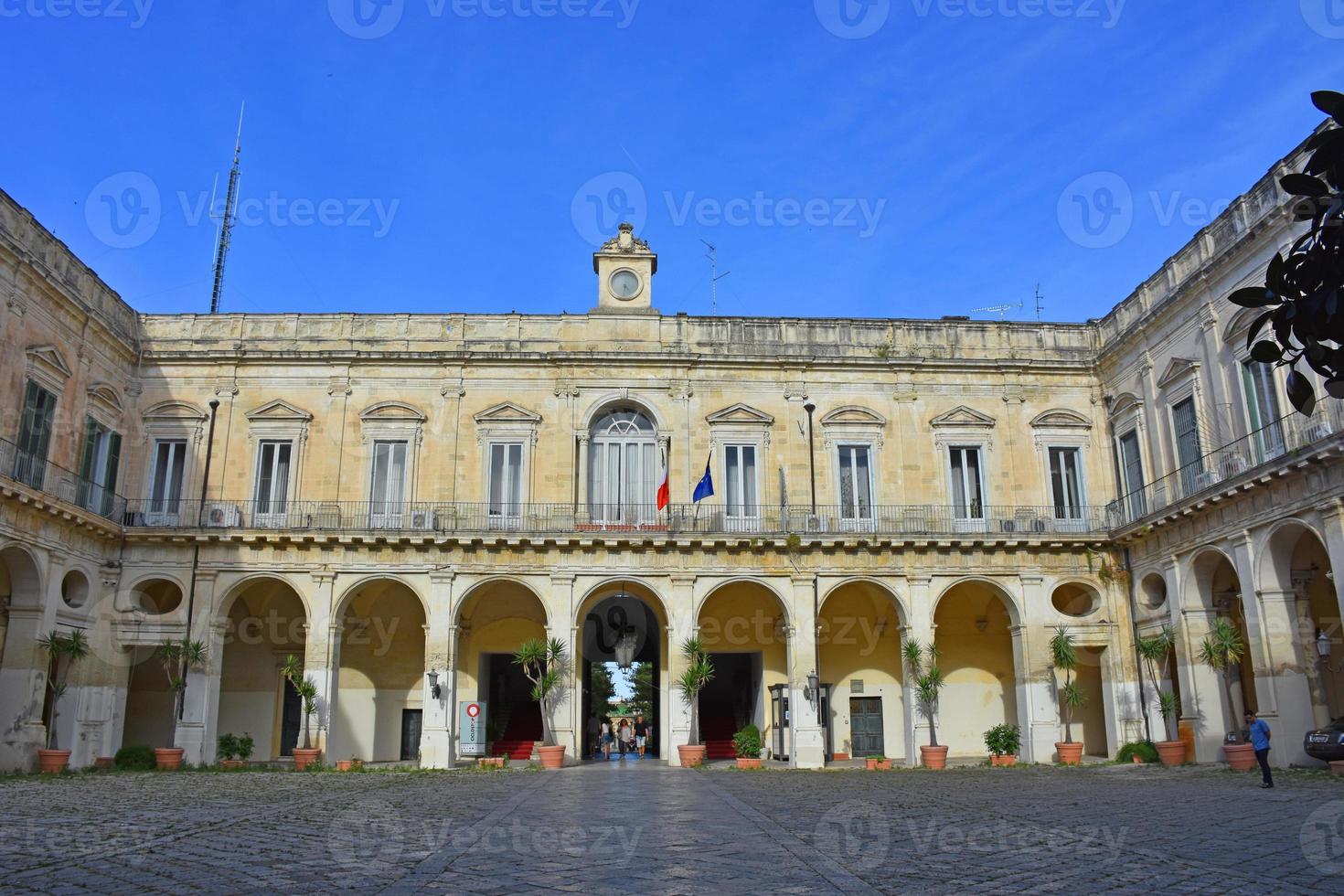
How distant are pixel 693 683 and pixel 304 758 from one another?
27.5 feet

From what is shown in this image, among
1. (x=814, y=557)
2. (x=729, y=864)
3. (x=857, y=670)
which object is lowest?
(x=729, y=864)

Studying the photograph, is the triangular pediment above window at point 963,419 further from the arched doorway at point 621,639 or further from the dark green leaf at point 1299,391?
the dark green leaf at point 1299,391

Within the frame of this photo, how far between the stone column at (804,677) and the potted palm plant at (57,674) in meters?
14.7

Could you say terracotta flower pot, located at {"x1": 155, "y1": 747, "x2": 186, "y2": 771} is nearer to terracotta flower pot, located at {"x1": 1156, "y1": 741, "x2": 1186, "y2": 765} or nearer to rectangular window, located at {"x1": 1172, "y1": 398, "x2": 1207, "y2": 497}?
terracotta flower pot, located at {"x1": 1156, "y1": 741, "x2": 1186, "y2": 765}

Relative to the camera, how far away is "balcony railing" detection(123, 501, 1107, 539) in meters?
24.2

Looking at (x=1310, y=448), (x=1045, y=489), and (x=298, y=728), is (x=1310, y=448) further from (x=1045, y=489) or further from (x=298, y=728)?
(x=298, y=728)

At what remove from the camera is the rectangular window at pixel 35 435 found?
20234mm

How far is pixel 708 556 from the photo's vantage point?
2420 cm

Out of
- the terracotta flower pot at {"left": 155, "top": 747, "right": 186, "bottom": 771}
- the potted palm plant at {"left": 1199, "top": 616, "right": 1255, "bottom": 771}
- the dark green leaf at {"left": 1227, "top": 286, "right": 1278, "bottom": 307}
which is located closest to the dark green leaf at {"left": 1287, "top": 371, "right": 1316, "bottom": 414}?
the dark green leaf at {"left": 1227, "top": 286, "right": 1278, "bottom": 307}

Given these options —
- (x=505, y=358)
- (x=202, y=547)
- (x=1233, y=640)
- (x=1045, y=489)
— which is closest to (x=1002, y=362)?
(x=1045, y=489)

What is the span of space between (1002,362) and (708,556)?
8.62m

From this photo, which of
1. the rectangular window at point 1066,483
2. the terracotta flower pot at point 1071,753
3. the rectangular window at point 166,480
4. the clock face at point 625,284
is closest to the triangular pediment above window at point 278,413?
the rectangular window at point 166,480

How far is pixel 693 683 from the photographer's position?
23.2 meters

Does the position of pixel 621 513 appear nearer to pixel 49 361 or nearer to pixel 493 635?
pixel 493 635
